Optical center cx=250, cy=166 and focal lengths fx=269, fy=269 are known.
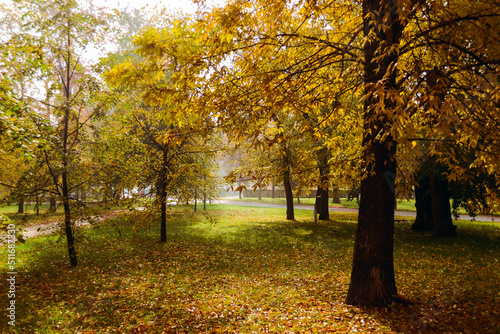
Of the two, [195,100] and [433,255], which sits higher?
[195,100]

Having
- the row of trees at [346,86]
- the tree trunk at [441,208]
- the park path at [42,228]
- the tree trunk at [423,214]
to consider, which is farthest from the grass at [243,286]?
the tree trunk at [423,214]

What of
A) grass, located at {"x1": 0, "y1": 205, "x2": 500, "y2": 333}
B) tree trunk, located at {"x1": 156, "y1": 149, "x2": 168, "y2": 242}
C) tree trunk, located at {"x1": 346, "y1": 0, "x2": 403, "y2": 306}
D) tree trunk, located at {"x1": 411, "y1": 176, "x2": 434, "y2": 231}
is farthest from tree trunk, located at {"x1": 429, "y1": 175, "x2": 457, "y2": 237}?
tree trunk, located at {"x1": 156, "y1": 149, "x2": 168, "y2": 242}

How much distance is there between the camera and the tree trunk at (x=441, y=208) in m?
12.3

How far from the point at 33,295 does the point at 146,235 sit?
7121 mm

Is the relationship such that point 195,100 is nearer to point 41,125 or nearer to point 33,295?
point 41,125

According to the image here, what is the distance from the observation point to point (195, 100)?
477 cm

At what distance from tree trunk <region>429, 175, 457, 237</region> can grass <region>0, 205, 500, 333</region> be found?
0.70 metres

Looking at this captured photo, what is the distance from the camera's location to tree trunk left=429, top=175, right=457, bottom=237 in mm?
12305

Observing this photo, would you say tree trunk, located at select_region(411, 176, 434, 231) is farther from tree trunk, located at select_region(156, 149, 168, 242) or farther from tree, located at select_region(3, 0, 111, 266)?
tree, located at select_region(3, 0, 111, 266)

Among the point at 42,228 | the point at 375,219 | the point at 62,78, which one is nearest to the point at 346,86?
the point at 375,219

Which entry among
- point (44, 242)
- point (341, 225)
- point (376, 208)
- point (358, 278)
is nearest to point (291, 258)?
point (358, 278)

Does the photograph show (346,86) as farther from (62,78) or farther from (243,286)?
(62,78)

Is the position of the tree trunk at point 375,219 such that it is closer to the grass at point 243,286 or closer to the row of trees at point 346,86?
the row of trees at point 346,86

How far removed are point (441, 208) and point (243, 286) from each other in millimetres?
10398
